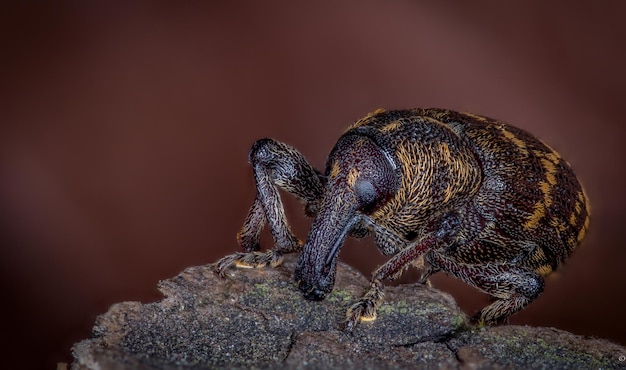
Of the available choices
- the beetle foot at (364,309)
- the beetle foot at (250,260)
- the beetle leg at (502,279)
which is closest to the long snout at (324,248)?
the beetle foot at (364,309)

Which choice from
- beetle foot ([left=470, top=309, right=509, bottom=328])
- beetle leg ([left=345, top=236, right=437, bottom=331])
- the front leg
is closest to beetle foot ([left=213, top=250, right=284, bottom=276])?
the front leg

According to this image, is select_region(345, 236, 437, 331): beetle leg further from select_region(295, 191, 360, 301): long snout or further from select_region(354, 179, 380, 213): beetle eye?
select_region(354, 179, 380, 213): beetle eye

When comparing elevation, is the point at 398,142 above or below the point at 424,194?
above

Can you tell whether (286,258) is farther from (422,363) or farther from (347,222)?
(422,363)

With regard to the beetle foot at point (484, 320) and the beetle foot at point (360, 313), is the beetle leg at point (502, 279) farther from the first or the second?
the beetle foot at point (360, 313)

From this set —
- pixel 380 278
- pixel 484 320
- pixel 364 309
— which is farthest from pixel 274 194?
pixel 484 320

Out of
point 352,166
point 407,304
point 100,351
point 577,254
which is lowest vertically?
point 577,254

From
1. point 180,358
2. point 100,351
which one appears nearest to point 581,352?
point 180,358
